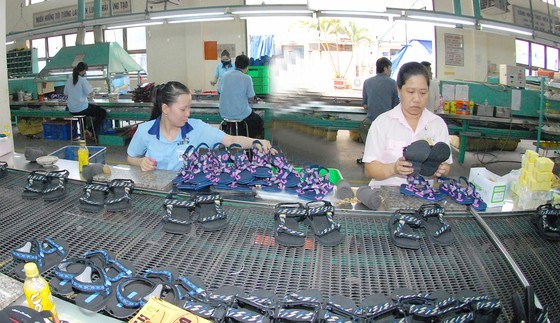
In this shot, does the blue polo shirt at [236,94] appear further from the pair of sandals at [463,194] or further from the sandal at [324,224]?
the sandal at [324,224]

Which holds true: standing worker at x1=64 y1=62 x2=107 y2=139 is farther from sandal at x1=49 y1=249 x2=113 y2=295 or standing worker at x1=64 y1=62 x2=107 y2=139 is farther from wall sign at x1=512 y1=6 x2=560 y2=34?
wall sign at x1=512 y1=6 x2=560 y2=34

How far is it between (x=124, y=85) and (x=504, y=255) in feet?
27.9

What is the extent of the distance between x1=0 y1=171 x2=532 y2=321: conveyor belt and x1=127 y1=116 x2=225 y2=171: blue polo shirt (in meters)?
1.02

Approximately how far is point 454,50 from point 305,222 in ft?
30.2

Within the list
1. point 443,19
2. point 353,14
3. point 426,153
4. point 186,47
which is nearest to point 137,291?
point 426,153

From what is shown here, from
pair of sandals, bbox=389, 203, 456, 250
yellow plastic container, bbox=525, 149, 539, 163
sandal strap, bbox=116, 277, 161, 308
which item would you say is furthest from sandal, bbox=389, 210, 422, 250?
yellow plastic container, bbox=525, 149, 539, 163

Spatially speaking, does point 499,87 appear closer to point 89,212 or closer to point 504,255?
point 504,255

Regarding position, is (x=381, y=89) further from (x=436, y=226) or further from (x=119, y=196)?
(x=119, y=196)

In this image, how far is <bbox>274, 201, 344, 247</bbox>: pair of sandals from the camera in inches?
47.6

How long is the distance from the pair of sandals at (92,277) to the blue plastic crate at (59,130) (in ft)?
25.4

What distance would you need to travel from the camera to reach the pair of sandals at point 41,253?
1.11 m

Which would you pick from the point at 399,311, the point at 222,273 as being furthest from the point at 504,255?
the point at 222,273

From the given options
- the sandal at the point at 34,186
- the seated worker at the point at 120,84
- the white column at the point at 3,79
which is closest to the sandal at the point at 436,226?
the sandal at the point at 34,186

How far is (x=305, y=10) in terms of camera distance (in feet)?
14.9
